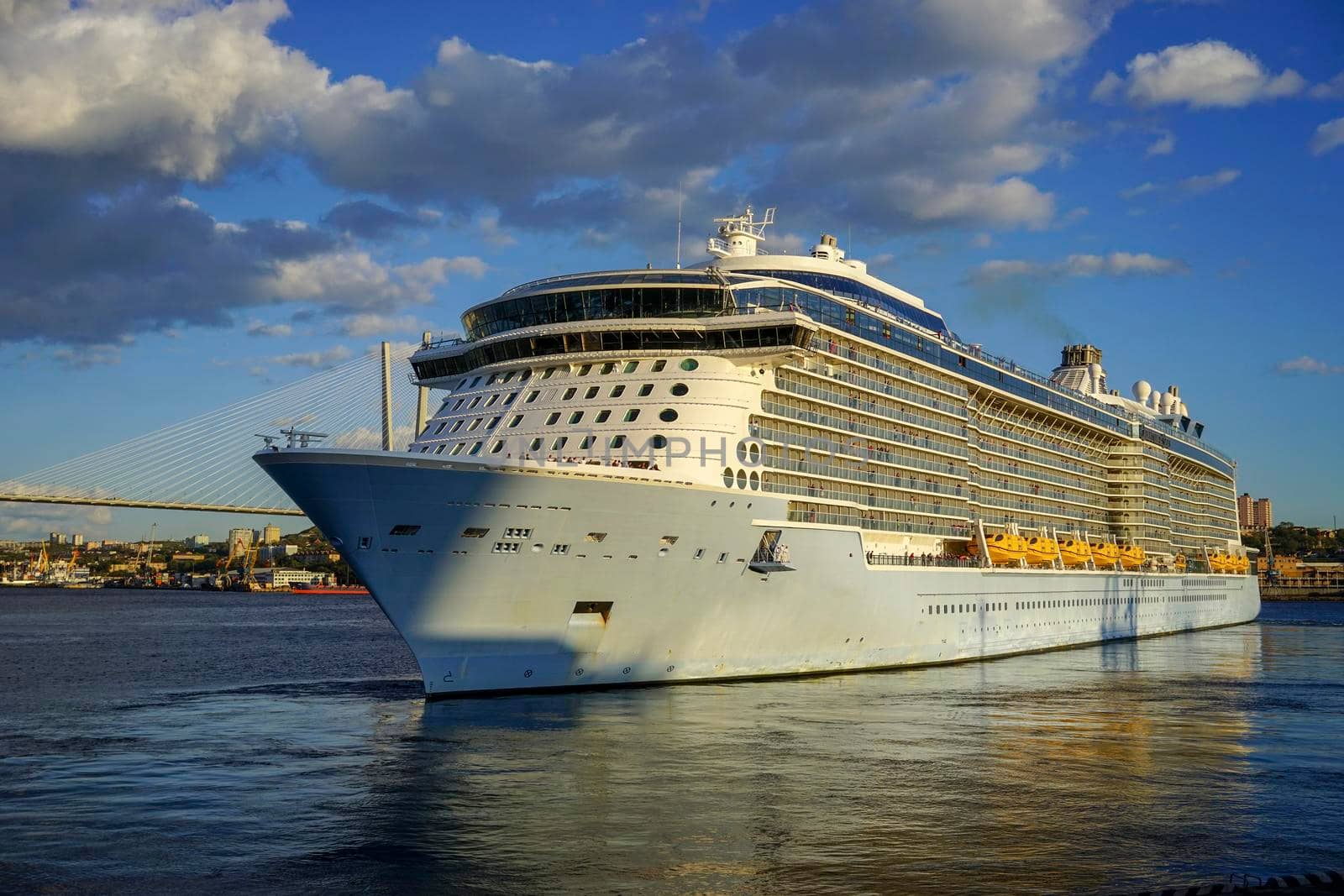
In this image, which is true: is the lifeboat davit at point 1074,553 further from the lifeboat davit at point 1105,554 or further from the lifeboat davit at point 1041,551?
the lifeboat davit at point 1105,554

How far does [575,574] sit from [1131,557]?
159 feet

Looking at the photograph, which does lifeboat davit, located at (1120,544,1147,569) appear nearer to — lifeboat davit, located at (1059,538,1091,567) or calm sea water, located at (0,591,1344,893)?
lifeboat davit, located at (1059,538,1091,567)

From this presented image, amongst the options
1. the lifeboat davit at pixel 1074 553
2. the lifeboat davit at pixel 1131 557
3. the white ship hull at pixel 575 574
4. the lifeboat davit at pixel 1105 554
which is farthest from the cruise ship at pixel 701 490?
the lifeboat davit at pixel 1131 557

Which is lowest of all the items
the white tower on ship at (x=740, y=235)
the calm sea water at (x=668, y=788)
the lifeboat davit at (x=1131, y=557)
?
the calm sea water at (x=668, y=788)

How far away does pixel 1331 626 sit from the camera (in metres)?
99.8

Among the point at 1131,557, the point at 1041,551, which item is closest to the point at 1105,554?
the point at 1131,557

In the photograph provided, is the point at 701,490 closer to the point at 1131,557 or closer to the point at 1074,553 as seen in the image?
the point at 1074,553

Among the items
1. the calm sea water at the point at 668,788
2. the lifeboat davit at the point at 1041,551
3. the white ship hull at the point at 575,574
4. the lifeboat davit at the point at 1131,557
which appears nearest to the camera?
the calm sea water at the point at 668,788

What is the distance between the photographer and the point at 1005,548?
49406 millimetres

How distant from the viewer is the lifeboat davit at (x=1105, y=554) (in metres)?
63.9

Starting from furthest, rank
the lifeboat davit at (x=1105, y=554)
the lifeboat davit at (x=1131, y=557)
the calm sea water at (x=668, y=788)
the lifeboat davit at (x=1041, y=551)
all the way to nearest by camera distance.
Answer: the lifeboat davit at (x=1131, y=557) < the lifeboat davit at (x=1105, y=554) < the lifeboat davit at (x=1041, y=551) < the calm sea water at (x=668, y=788)

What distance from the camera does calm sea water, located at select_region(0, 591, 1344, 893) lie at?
1577 centimetres

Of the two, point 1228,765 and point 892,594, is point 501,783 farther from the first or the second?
point 892,594

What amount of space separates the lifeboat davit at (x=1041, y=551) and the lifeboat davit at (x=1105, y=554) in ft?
28.6
